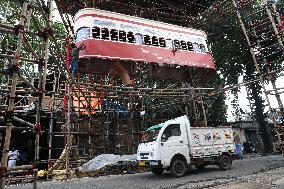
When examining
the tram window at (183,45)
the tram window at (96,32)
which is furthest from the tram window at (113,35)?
the tram window at (183,45)

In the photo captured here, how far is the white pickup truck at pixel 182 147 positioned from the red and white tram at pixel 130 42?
4.67 metres

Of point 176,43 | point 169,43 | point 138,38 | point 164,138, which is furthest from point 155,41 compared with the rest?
point 164,138

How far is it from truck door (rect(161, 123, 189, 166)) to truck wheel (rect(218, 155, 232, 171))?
2.08 m

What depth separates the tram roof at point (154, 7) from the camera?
17.2m

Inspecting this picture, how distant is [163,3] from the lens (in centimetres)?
1964

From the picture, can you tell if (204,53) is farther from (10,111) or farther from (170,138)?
(10,111)

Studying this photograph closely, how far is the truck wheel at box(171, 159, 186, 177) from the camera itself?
11.7 metres

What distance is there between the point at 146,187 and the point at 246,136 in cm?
2935

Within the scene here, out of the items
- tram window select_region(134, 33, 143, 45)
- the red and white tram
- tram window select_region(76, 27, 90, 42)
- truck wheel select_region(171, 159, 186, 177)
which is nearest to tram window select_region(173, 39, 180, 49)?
the red and white tram

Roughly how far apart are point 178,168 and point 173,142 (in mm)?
1160

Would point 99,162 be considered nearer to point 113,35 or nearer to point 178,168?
point 178,168

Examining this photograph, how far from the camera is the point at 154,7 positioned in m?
19.2

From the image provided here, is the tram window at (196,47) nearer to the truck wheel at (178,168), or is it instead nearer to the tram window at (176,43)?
the tram window at (176,43)

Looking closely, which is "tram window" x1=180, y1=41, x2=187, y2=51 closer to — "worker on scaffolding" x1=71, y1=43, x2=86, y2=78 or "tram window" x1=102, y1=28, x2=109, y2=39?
"tram window" x1=102, y1=28, x2=109, y2=39
